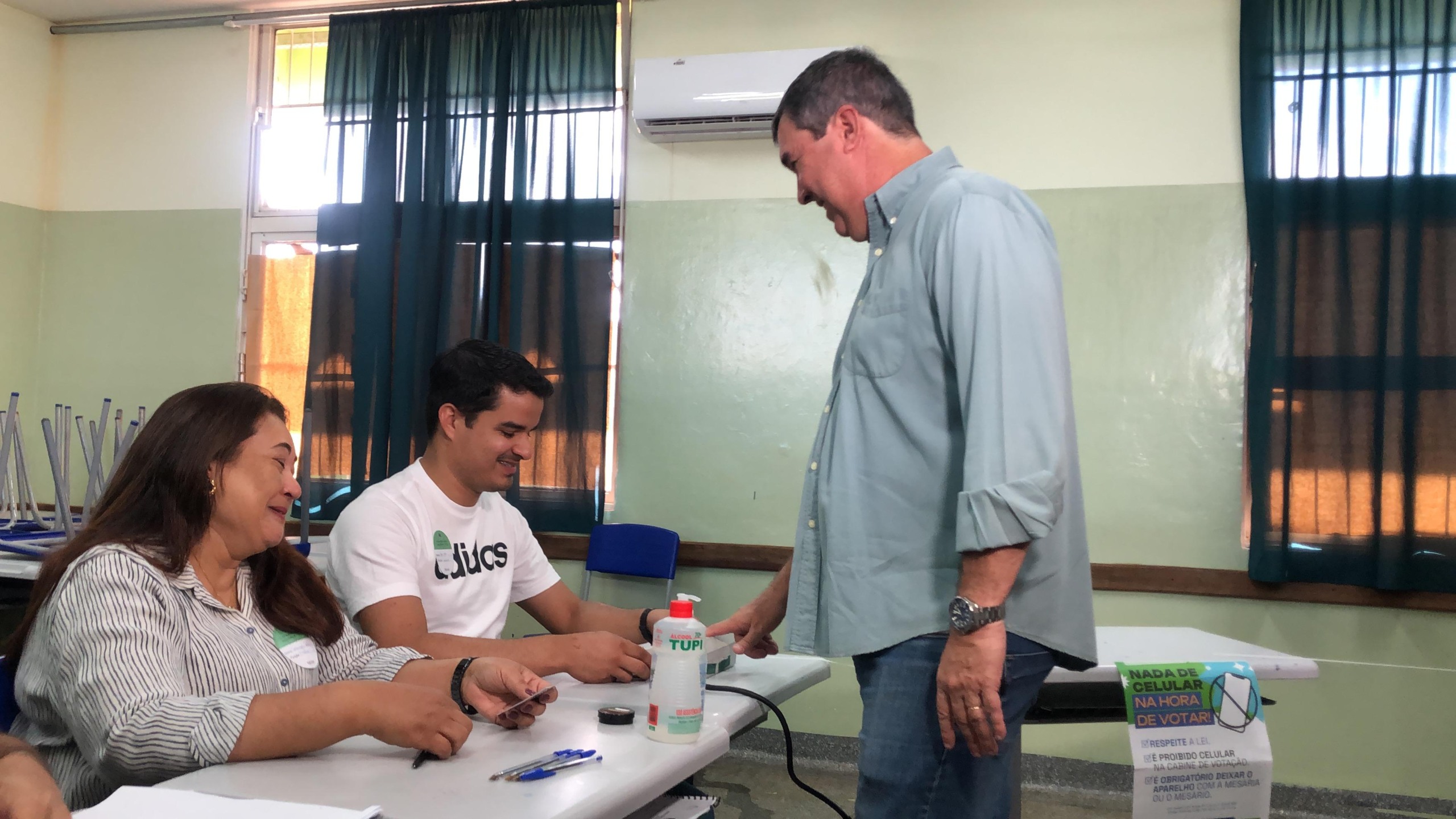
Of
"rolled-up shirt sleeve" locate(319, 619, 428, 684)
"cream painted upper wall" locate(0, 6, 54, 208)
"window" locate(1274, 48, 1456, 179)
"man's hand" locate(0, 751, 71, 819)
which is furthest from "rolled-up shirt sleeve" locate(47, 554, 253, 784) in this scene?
"cream painted upper wall" locate(0, 6, 54, 208)

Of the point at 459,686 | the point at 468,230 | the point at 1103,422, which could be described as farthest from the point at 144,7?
the point at 1103,422

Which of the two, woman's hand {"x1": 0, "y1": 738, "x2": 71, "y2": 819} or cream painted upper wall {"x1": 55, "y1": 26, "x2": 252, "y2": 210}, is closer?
woman's hand {"x1": 0, "y1": 738, "x2": 71, "y2": 819}

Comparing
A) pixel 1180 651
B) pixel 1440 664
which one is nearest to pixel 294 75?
pixel 1180 651

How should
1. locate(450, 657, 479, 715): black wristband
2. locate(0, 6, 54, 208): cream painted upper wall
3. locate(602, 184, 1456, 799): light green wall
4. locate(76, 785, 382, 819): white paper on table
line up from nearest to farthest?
locate(76, 785, 382, 819): white paper on table → locate(450, 657, 479, 715): black wristband → locate(602, 184, 1456, 799): light green wall → locate(0, 6, 54, 208): cream painted upper wall

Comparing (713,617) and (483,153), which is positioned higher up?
(483,153)

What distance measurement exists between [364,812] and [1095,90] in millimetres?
3473

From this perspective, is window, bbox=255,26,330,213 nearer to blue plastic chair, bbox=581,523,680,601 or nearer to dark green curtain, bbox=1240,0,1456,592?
blue plastic chair, bbox=581,523,680,601

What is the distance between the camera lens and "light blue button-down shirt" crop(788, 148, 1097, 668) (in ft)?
4.00

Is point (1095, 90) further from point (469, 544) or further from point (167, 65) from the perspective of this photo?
point (167, 65)

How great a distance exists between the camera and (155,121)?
15.0 feet

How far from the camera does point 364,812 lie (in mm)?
958

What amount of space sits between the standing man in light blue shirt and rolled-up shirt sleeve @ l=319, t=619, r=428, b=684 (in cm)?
66

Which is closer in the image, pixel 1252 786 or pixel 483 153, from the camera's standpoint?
pixel 1252 786

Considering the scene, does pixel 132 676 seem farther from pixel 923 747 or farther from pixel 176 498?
pixel 923 747
